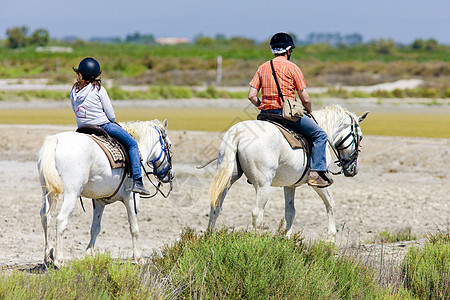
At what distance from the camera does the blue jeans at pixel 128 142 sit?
8141 millimetres

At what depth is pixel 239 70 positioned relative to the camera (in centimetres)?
6706

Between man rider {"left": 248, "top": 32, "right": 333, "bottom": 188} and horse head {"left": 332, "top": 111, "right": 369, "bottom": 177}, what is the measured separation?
33.6 inches

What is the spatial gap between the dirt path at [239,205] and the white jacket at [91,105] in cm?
158

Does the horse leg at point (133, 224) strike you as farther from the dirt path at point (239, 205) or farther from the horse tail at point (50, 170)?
the horse tail at point (50, 170)

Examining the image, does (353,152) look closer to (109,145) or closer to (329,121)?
(329,121)

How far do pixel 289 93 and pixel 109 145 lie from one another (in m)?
2.38

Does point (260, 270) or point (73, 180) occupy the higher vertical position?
point (73, 180)

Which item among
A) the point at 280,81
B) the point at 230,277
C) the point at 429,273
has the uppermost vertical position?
the point at 280,81

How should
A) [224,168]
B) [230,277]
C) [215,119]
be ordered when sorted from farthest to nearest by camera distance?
[215,119], [224,168], [230,277]

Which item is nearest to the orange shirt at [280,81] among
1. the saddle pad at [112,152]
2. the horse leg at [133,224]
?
the saddle pad at [112,152]

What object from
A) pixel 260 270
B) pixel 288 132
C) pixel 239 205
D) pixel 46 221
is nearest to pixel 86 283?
pixel 260 270

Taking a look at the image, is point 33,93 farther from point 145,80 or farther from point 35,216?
point 35,216

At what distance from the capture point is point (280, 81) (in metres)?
8.74

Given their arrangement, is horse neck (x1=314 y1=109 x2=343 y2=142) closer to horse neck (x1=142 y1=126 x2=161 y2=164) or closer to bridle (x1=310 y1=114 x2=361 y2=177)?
bridle (x1=310 y1=114 x2=361 y2=177)
